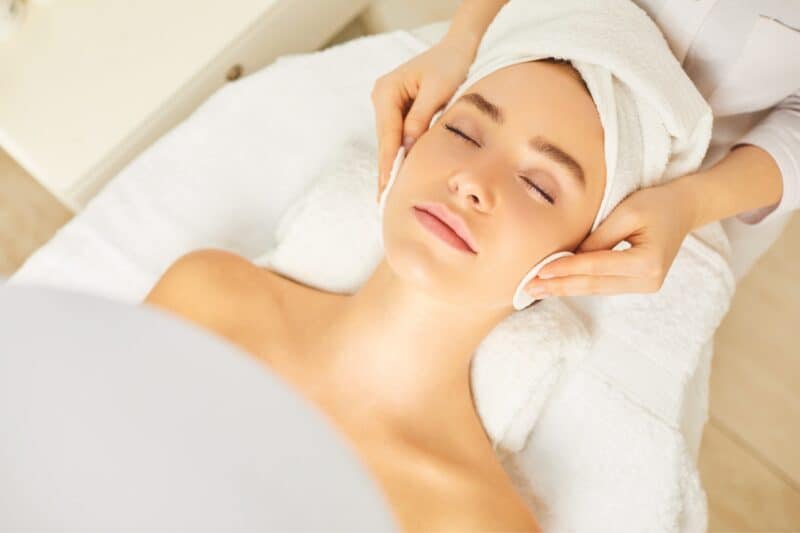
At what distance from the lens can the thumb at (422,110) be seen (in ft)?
2.94

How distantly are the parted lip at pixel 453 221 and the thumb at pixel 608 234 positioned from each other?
17 centimetres

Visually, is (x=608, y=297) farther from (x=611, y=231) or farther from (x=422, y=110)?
(x=422, y=110)

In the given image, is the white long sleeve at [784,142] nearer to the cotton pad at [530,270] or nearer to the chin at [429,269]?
the cotton pad at [530,270]

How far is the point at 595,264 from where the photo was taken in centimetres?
76

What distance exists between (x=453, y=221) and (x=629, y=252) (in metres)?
0.22

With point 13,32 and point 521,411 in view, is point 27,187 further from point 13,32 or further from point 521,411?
point 521,411

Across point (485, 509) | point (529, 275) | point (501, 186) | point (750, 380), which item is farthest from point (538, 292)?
point (750, 380)

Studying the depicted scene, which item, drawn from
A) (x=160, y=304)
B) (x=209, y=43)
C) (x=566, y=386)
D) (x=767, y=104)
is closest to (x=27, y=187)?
(x=209, y=43)

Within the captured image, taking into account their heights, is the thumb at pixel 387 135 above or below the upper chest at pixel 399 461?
above

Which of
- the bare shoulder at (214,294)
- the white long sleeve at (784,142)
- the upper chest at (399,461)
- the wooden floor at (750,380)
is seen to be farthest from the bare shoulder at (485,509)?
the wooden floor at (750,380)

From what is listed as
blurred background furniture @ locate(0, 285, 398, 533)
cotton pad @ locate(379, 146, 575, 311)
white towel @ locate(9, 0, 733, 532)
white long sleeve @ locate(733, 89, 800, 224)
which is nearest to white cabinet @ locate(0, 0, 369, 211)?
white towel @ locate(9, 0, 733, 532)

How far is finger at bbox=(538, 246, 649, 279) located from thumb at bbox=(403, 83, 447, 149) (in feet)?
0.84

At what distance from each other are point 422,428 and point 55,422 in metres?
0.69

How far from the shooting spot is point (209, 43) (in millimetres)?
1146
